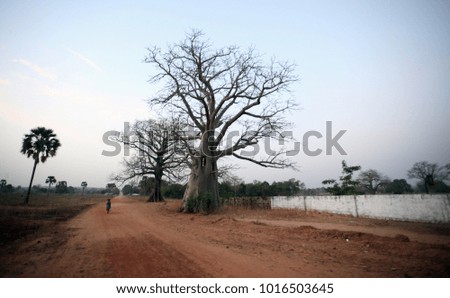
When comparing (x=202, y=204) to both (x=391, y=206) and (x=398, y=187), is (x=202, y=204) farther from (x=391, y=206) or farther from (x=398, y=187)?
(x=398, y=187)

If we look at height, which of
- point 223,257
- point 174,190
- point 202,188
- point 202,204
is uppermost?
point 174,190

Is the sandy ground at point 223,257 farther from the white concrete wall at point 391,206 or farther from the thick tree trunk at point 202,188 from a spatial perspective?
the thick tree trunk at point 202,188

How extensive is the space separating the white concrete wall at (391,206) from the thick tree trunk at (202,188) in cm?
803

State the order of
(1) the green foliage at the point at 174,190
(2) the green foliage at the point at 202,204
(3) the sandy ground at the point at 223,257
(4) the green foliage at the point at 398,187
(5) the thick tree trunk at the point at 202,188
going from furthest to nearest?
(1) the green foliage at the point at 174,190, (4) the green foliage at the point at 398,187, (5) the thick tree trunk at the point at 202,188, (2) the green foliage at the point at 202,204, (3) the sandy ground at the point at 223,257

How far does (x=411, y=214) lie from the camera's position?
11.1 meters

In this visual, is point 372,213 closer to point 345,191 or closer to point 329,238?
point 329,238

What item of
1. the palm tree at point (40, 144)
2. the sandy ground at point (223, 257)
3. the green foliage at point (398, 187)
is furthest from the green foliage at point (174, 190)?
the green foliage at point (398, 187)

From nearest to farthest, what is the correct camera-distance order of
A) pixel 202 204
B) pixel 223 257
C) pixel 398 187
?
1. pixel 223 257
2. pixel 202 204
3. pixel 398 187

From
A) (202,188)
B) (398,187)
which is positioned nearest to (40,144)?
(202,188)

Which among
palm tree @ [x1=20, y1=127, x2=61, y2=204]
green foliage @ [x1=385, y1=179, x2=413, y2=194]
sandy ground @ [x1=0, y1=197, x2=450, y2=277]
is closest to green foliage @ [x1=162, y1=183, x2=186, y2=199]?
palm tree @ [x1=20, y1=127, x2=61, y2=204]

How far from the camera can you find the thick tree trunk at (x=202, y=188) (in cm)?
1499

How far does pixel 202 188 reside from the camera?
1538 cm

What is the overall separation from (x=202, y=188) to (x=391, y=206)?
36.1 ft

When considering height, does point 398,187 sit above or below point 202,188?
above
